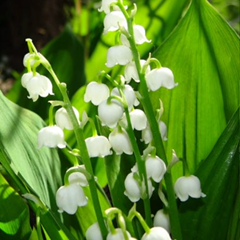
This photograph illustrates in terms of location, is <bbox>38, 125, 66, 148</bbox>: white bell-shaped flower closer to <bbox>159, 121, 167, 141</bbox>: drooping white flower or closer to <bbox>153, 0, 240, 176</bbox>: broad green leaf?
<bbox>159, 121, 167, 141</bbox>: drooping white flower

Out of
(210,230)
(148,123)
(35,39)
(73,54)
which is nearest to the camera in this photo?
(148,123)

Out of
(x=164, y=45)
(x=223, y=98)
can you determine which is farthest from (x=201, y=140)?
(x=164, y=45)

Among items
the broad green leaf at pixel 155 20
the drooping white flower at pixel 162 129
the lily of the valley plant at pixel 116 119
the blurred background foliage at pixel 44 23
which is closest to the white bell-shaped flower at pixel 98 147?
the lily of the valley plant at pixel 116 119

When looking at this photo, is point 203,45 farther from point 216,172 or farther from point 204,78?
point 216,172

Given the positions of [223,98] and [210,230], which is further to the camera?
[223,98]

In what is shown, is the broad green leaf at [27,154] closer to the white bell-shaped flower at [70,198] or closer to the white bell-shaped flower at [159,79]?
the white bell-shaped flower at [70,198]

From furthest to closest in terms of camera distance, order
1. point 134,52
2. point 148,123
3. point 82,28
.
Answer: point 82,28, point 148,123, point 134,52

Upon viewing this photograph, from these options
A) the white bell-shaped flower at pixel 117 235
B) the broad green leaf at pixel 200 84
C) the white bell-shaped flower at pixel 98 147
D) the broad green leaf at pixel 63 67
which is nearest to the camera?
the white bell-shaped flower at pixel 117 235

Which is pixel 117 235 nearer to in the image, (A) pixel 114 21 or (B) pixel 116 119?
(B) pixel 116 119
